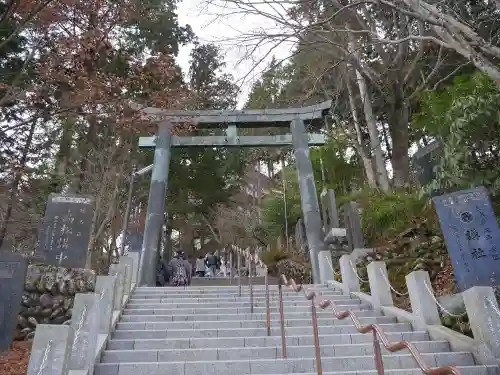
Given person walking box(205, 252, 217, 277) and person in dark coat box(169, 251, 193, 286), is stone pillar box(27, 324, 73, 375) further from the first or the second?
person walking box(205, 252, 217, 277)

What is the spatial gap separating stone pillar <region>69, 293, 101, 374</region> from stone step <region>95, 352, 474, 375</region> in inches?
18.8

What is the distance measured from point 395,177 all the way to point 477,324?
34.3ft

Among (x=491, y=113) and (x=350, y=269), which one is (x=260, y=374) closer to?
(x=350, y=269)

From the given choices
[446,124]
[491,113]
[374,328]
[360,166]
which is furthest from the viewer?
[360,166]

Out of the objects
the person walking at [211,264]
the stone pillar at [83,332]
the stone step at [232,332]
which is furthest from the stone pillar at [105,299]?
the person walking at [211,264]

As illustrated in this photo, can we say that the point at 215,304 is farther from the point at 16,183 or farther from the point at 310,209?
the point at 16,183

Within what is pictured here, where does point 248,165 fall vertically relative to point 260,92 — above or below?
below

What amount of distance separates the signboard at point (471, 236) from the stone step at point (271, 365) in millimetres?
1890

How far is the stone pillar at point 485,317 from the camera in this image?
187 inches

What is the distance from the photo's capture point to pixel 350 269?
8523mm

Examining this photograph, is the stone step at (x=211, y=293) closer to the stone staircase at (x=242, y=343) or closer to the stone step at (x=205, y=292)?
the stone step at (x=205, y=292)

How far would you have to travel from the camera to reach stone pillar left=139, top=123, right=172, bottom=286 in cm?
1091

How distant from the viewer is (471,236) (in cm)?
672

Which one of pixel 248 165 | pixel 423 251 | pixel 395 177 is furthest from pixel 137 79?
pixel 248 165
